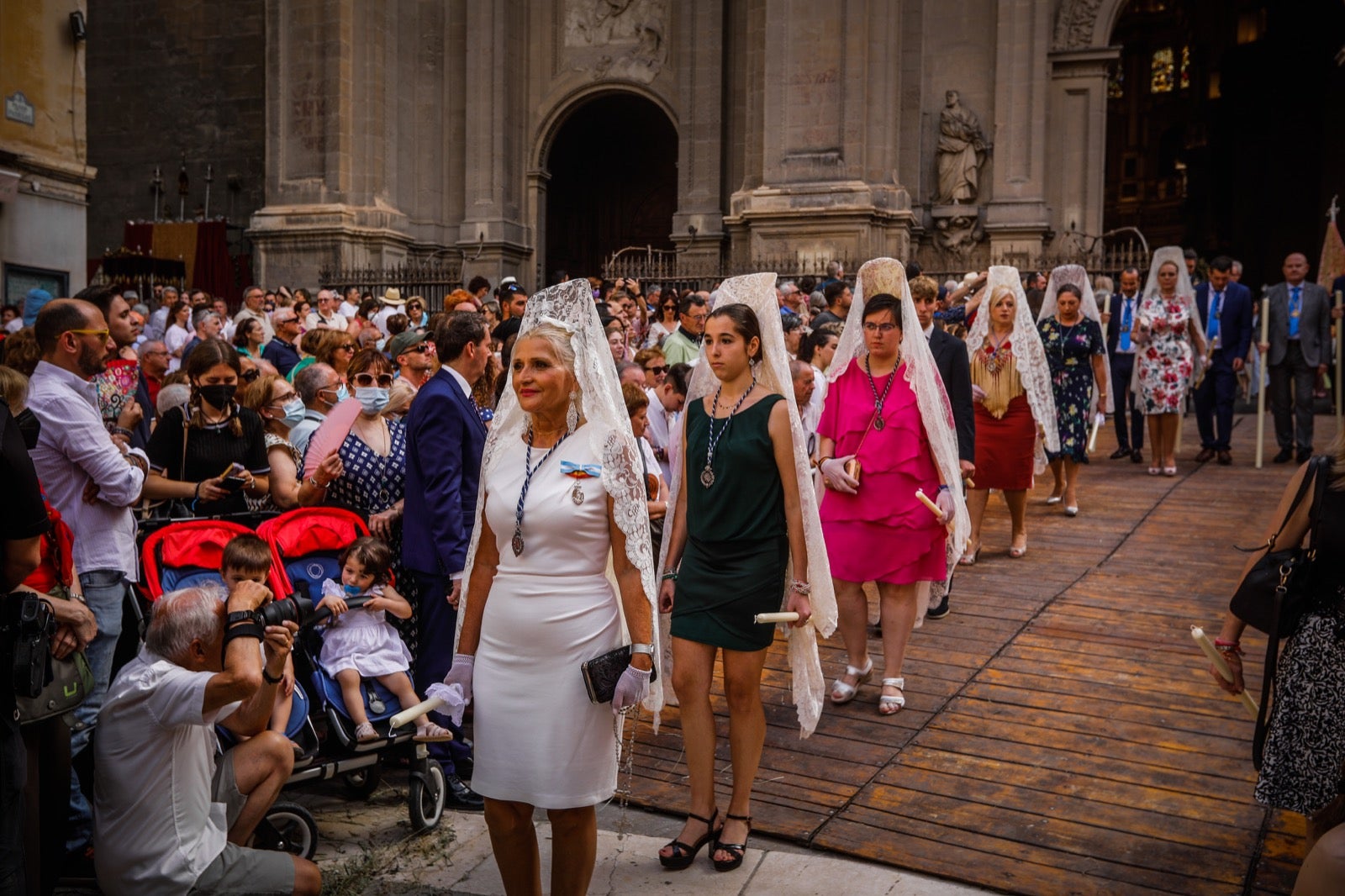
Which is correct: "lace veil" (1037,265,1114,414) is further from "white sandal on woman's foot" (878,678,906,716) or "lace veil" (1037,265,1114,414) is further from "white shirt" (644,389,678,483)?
"white sandal on woman's foot" (878,678,906,716)

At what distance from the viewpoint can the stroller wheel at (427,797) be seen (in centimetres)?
478

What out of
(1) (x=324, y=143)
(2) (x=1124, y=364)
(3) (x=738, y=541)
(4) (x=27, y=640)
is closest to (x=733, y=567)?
(3) (x=738, y=541)

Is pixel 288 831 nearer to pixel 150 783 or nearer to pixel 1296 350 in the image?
pixel 150 783

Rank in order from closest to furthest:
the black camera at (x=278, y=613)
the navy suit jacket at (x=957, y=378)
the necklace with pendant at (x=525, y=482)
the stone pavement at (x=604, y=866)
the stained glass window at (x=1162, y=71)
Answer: the necklace with pendant at (x=525, y=482) < the black camera at (x=278, y=613) < the stone pavement at (x=604, y=866) < the navy suit jacket at (x=957, y=378) < the stained glass window at (x=1162, y=71)

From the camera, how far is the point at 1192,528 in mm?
9078

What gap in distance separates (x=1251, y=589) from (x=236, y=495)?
14.8ft

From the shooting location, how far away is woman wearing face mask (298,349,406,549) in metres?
5.58

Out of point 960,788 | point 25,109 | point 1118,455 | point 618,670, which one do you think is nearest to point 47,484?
point 618,670

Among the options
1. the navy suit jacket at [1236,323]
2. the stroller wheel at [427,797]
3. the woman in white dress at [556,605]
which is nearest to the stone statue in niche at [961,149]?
the navy suit jacket at [1236,323]

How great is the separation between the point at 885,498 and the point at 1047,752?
1.41m

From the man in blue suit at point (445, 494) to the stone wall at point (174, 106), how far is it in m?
22.4

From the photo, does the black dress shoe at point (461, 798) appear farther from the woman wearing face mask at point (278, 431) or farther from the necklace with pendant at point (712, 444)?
the necklace with pendant at point (712, 444)

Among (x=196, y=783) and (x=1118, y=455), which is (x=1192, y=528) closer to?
(x=1118, y=455)

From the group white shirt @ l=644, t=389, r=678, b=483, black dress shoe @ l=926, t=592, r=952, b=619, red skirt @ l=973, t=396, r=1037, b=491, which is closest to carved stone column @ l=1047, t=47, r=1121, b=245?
red skirt @ l=973, t=396, r=1037, b=491
